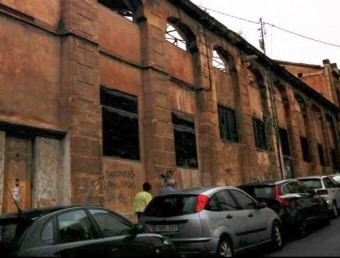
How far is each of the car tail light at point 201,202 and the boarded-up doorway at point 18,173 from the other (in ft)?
14.1

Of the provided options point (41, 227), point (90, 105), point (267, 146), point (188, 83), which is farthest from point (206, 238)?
point (267, 146)

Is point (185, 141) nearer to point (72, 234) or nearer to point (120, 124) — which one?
point (120, 124)

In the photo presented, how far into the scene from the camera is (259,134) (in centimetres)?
2309

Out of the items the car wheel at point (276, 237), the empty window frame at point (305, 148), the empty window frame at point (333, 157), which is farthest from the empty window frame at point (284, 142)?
the car wheel at point (276, 237)

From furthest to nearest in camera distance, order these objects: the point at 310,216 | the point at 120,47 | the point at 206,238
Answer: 1. the point at 120,47
2. the point at 310,216
3. the point at 206,238

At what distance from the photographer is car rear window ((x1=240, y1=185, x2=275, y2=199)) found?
35.6ft

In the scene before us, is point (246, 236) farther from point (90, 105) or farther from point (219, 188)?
point (90, 105)

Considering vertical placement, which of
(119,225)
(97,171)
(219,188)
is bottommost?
(119,225)

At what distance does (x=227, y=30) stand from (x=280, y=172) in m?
8.60

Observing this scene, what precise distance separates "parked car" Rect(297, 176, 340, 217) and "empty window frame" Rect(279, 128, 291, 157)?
10.7 m

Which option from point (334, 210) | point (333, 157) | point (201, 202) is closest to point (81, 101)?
point (201, 202)

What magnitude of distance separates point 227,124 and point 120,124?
7940 mm

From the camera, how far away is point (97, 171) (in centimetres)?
1159

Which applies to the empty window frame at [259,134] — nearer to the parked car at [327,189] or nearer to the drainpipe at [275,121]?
the drainpipe at [275,121]
